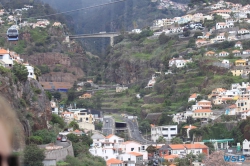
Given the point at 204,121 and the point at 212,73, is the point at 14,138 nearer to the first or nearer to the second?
the point at 204,121

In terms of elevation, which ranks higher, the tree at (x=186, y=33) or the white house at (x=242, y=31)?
the tree at (x=186, y=33)

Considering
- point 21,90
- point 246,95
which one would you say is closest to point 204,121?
point 246,95

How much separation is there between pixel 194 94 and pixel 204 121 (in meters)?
7.15

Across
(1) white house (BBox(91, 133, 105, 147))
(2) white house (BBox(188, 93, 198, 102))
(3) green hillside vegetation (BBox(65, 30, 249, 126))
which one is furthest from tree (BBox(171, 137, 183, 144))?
(2) white house (BBox(188, 93, 198, 102))

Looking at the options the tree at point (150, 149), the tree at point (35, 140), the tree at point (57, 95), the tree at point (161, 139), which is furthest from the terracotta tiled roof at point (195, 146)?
the tree at point (57, 95)

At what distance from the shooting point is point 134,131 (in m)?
58.8

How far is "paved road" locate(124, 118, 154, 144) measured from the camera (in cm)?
5454

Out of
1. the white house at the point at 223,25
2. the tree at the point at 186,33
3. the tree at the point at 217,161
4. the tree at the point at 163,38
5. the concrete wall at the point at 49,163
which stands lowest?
the tree at the point at 217,161

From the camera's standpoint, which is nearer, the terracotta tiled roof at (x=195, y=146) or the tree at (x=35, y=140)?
the tree at (x=35, y=140)

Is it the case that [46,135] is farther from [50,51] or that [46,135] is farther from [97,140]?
[50,51]

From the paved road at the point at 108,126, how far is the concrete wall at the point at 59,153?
2357 cm

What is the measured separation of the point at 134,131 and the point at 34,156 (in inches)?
1245

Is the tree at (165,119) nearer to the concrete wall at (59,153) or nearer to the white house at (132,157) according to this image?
the white house at (132,157)

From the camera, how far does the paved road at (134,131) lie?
54537mm
